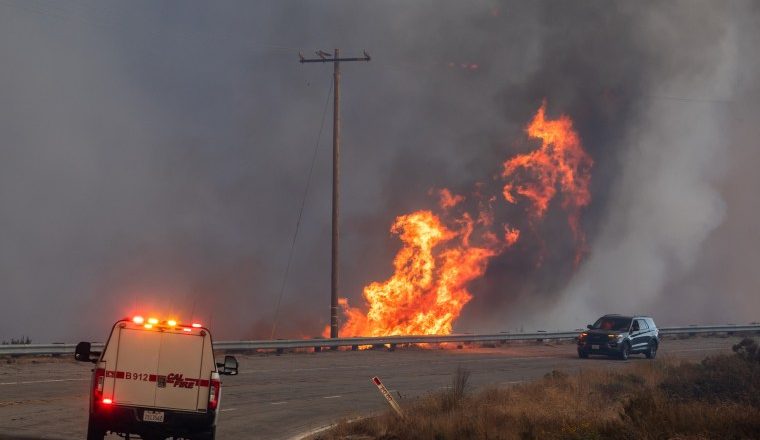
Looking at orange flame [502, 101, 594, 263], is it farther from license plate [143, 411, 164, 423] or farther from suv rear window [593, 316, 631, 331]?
license plate [143, 411, 164, 423]

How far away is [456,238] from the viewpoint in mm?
45062

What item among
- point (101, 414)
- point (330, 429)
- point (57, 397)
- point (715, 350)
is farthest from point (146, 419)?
point (715, 350)

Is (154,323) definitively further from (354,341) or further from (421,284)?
(421,284)

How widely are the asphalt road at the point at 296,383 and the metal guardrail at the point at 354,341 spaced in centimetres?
37

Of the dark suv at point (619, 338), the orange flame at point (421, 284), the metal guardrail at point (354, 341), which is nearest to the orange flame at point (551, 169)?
the orange flame at point (421, 284)

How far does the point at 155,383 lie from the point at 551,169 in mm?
38080

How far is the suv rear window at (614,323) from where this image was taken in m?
37.3

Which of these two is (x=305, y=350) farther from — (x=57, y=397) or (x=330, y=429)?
(x=330, y=429)

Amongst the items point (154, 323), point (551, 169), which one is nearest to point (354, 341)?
point (551, 169)

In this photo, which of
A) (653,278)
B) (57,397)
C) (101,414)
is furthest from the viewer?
(653,278)

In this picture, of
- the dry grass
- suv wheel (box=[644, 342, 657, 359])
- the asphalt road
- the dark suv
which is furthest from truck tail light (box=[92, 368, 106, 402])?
suv wheel (box=[644, 342, 657, 359])

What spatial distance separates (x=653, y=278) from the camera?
83.6 m

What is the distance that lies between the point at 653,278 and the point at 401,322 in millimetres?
46971

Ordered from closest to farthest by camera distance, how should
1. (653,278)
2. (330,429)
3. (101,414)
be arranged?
1. (101,414)
2. (330,429)
3. (653,278)
